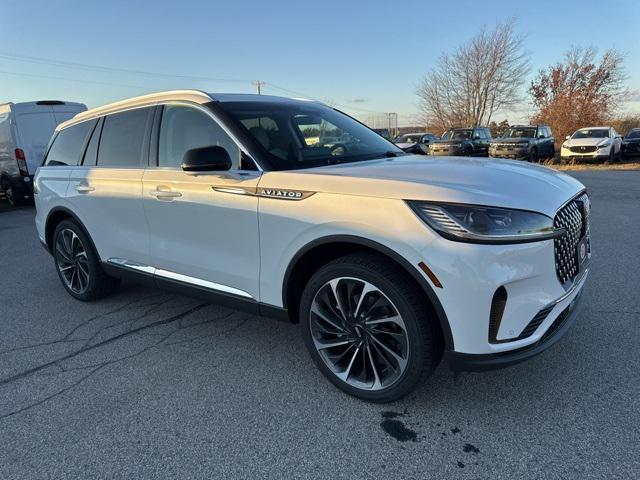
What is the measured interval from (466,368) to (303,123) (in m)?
2.24

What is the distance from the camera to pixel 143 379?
3.23 m

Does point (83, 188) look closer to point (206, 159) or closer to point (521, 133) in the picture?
point (206, 159)

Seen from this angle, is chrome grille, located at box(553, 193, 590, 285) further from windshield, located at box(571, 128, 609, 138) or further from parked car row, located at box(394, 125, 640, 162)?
windshield, located at box(571, 128, 609, 138)

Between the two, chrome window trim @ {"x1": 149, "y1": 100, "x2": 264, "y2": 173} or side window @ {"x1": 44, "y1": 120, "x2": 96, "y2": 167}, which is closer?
chrome window trim @ {"x1": 149, "y1": 100, "x2": 264, "y2": 173}

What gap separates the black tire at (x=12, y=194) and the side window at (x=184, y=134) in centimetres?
1126

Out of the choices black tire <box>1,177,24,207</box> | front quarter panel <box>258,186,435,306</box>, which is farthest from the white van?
front quarter panel <box>258,186,435,306</box>

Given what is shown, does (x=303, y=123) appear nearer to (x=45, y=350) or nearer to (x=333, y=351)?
(x=333, y=351)

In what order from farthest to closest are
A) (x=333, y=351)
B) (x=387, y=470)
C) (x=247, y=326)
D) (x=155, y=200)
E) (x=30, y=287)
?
(x=30, y=287)
(x=247, y=326)
(x=155, y=200)
(x=333, y=351)
(x=387, y=470)

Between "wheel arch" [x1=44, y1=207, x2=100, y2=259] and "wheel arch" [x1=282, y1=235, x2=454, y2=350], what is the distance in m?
2.38

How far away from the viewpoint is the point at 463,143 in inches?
838

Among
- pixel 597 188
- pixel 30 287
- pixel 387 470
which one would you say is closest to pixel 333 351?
pixel 387 470

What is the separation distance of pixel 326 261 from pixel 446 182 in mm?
908

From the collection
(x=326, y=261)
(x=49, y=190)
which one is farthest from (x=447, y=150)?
(x=326, y=261)

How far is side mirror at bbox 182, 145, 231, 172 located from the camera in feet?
9.85
